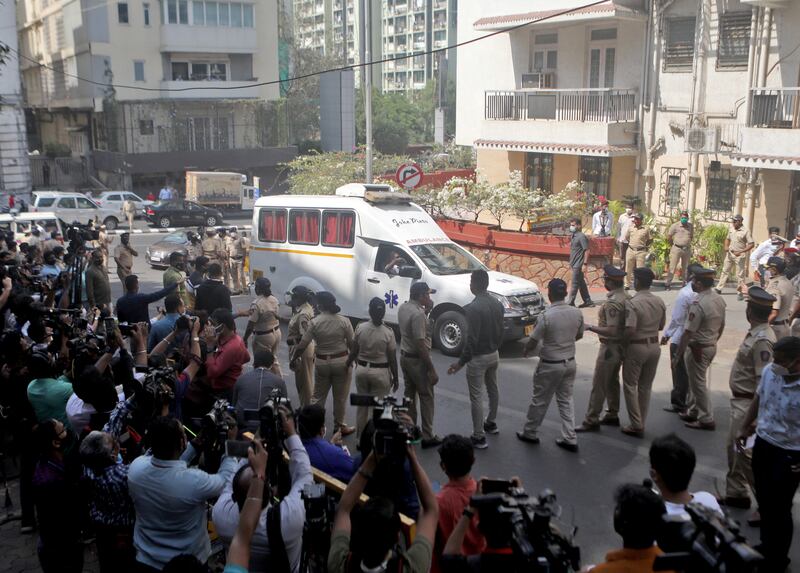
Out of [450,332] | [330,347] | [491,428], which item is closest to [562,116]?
[450,332]

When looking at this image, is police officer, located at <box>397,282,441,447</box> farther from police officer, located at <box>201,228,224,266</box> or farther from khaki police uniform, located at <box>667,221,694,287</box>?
police officer, located at <box>201,228,224,266</box>

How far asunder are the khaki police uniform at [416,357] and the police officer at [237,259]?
34.0 feet

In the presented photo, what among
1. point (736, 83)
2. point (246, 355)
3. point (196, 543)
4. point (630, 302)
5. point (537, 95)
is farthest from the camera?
point (537, 95)

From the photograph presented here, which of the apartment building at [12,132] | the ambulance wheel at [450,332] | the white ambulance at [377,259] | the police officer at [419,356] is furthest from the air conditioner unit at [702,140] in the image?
the apartment building at [12,132]

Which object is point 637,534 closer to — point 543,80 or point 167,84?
point 543,80

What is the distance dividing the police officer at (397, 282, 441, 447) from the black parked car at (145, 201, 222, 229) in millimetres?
26494

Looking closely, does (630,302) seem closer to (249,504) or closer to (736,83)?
(249,504)

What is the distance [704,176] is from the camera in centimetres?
1906

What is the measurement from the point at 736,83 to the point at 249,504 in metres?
17.9

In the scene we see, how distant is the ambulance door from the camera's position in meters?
12.1

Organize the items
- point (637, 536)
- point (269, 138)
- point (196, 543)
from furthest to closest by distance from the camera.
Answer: point (269, 138) < point (196, 543) < point (637, 536)

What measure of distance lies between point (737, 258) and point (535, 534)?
13.4 m

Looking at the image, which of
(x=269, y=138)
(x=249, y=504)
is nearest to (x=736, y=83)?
(x=249, y=504)

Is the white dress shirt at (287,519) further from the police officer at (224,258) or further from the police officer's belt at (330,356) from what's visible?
the police officer at (224,258)
